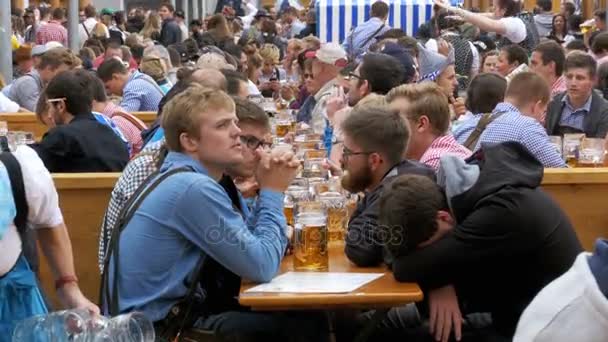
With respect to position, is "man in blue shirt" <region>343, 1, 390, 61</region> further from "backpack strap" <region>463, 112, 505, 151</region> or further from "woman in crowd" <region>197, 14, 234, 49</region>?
"backpack strap" <region>463, 112, 505, 151</region>

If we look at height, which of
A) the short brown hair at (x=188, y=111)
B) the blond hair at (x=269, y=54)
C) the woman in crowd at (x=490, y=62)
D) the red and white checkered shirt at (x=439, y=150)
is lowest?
the blond hair at (x=269, y=54)

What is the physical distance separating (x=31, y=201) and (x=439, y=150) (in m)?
2.45

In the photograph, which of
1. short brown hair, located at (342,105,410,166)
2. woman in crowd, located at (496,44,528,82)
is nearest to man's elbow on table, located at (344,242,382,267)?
short brown hair, located at (342,105,410,166)

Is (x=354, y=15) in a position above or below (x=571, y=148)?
below

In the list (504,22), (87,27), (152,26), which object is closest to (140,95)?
(504,22)

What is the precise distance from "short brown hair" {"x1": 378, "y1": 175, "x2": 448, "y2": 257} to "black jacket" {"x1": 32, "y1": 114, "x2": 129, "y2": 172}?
3038 millimetres

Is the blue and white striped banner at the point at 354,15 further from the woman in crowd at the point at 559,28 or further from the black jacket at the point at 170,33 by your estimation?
the black jacket at the point at 170,33

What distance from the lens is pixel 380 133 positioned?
4.73 meters

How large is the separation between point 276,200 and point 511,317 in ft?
2.90

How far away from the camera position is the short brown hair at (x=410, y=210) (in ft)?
13.1

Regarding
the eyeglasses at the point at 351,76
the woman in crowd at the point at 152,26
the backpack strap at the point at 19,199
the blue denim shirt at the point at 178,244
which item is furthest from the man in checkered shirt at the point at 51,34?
the backpack strap at the point at 19,199

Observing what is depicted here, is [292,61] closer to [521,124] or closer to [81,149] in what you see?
[81,149]

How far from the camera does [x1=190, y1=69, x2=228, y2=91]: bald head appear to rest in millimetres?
7203

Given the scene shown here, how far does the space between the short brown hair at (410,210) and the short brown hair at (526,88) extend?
2915 millimetres
